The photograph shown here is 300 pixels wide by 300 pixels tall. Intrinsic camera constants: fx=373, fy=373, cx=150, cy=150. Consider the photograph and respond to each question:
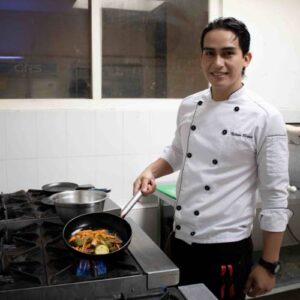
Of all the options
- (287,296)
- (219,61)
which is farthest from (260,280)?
(287,296)

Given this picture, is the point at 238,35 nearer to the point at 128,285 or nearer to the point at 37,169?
the point at 128,285

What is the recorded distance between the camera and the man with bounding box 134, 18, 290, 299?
108 centimetres

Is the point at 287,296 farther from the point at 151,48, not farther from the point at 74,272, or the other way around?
the point at 74,272

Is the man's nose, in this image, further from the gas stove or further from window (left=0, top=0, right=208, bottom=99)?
window (left=0, top=0, right=208, bottom=99)

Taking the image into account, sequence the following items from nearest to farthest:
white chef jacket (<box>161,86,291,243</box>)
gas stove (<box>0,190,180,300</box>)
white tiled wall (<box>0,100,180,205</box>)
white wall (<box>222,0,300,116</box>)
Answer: gas stove (<box>0,190,180,300</box>) → white chef jacket (<box>161,86,291,243</box>) → white tiled wall (<box>0,100,180,205</box>) → white wall (<box>222,0,300,116</box>)

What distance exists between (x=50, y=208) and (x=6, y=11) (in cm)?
112

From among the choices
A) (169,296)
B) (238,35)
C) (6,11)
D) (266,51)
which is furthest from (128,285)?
(266,51)

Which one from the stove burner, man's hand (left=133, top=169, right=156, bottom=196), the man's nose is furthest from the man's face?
the stove burner

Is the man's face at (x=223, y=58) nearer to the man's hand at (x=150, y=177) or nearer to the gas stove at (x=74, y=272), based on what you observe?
the man's hand at (x=150, y=177)

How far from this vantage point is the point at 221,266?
44.9 inches

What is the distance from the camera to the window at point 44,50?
76.8 inches

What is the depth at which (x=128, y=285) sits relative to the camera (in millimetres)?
901

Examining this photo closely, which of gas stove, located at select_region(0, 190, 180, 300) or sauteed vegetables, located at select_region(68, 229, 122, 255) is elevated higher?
sauteed vegetables, located at select_region(68, 229, 122, 255)

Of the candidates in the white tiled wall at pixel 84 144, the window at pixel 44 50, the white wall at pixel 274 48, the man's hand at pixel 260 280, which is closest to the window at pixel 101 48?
the window at pixel 44 50
